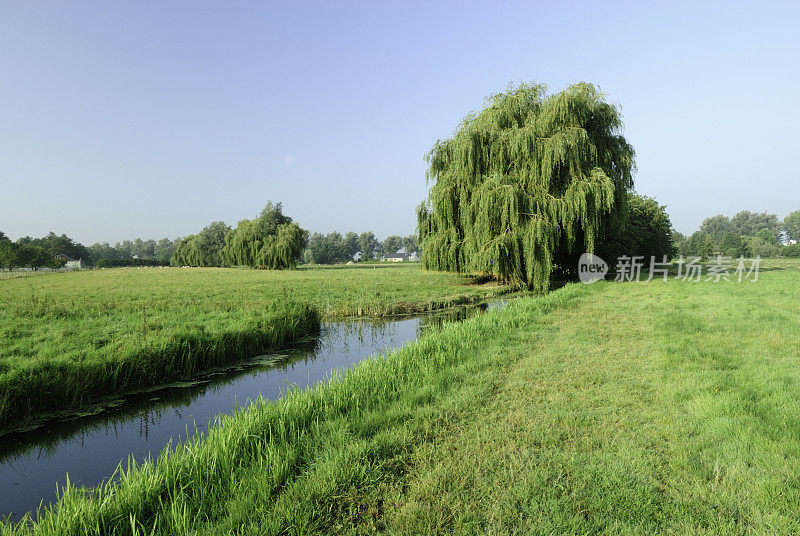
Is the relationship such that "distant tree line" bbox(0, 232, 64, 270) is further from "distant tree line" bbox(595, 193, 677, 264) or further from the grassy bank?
"distant tree line" bbox(595, 193, 677, 264)

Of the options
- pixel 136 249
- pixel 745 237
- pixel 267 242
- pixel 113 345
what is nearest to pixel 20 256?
pixel 267 242

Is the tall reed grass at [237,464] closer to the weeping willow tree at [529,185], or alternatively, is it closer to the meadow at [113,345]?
the meadow at [113,345]

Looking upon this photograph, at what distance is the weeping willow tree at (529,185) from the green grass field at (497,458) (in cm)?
1127

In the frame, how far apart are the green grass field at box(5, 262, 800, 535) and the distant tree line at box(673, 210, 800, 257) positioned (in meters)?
61.3

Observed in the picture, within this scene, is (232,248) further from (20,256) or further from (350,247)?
(350,247)

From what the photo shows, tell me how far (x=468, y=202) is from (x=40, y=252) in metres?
82.9

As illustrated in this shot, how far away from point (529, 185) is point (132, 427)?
56.9ft

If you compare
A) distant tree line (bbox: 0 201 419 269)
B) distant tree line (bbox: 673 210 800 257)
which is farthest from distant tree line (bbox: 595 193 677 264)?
distant tree line (bbox: 673 210 800 257)

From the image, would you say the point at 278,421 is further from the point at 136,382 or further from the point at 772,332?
the point at 772,332

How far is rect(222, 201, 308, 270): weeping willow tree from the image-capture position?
159 feet

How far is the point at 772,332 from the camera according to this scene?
7.44 metres

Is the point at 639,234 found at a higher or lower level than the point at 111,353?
higher

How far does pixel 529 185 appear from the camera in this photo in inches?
714

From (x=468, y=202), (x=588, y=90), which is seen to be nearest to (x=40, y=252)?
(x=468, y=202)
